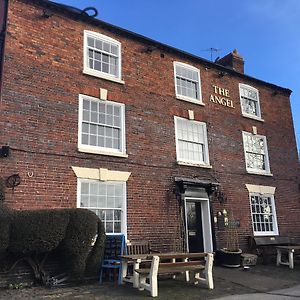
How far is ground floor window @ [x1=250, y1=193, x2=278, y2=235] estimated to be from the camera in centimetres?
1439

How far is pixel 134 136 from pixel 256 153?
6454 millimetres

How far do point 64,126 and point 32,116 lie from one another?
98cm

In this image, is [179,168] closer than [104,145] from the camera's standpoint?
No

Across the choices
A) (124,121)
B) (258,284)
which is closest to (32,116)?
(124,121)

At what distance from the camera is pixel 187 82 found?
14.4m

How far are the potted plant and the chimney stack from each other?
789 cm

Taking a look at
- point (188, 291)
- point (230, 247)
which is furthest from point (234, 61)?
point (188, 291)

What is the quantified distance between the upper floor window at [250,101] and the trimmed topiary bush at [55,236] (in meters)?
9.79

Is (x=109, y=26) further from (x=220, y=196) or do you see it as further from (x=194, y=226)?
(x=194, y=226)

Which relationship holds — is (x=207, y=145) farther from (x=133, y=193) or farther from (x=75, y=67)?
(x=75, y=67)

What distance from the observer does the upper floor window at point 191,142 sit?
13156 mm

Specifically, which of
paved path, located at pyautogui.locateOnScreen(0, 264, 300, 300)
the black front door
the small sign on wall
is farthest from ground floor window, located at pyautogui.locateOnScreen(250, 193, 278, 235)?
paved path, located at pyautogui.locateOnScreen(0, 264, 300, 300)

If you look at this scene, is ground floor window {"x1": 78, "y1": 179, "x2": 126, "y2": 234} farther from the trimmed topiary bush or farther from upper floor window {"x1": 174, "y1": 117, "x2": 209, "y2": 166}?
upper floor window {"x1": 174, "y1": 117, "x2": 209, "y2": 166}

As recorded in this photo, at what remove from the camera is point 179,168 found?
12.7 meters
